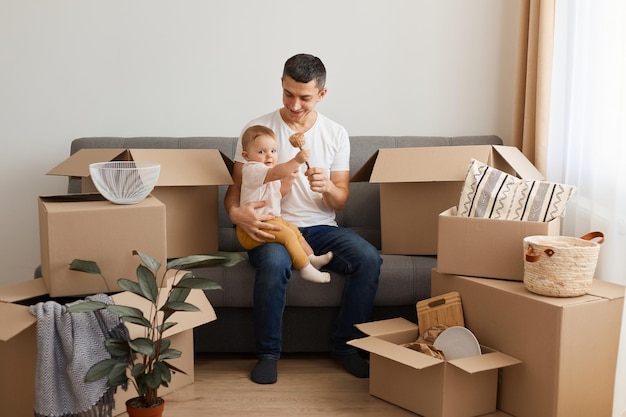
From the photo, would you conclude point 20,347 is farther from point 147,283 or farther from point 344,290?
point 344,290

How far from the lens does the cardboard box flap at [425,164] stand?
9.23ft

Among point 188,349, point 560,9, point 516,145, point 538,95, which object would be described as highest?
point 560,9

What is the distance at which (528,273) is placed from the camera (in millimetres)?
2342

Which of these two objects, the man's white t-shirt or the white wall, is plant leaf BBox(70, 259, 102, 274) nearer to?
the man's white t-shirt

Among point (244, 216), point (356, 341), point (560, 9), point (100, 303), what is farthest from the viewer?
point (560, 9)

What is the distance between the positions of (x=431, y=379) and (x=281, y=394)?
0.53 meters

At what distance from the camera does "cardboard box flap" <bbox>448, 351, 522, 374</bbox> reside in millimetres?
2250

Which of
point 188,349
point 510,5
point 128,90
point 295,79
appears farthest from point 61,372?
point 510,5

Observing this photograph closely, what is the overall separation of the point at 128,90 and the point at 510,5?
1818 mm

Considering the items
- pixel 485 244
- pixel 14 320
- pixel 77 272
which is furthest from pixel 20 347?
pixel 485 244

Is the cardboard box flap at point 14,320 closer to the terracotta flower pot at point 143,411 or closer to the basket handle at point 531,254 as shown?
the terracotta flower pot at point 143,411

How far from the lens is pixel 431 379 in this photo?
234cm

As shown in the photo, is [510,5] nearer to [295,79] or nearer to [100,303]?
[295,79]

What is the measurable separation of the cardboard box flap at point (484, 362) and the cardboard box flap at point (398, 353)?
0.07 meters
